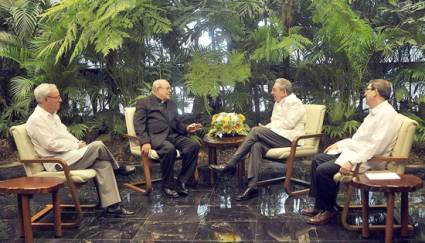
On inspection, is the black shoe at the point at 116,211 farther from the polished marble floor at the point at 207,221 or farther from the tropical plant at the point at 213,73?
the tropical plant at the point at 213,73

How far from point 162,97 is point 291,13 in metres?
2.11

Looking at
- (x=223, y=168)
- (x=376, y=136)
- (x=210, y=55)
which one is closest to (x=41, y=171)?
(x=223, y=168)

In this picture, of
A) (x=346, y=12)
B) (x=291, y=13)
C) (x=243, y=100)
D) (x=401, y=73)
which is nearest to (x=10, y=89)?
(x=243, y=100)

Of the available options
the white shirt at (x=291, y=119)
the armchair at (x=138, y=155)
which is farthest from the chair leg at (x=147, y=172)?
the white shirt at (x=291, y=119)

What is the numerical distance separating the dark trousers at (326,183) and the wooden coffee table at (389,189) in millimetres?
297

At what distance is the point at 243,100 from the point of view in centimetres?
580

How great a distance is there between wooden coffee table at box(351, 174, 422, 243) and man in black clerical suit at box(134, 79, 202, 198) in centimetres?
187

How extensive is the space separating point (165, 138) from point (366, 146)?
207 centimetres

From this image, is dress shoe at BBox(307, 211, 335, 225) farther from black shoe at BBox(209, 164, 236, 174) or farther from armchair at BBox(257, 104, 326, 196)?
black shoe at BBox(209, 164, 236, 174)

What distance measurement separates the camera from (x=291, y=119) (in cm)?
462

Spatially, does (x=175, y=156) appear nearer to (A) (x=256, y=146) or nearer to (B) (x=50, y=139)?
(A) (x=256, y=146)

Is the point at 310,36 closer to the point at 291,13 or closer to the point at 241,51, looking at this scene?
the point at 291,13

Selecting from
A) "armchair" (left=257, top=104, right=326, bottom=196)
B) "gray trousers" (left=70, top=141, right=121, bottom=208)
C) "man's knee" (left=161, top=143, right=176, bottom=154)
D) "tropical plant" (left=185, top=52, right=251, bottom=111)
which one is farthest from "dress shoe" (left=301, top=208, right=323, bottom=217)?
"tropical plant" (left=185, top=52, right=251, bottom=111)

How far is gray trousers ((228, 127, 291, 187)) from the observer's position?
4.55 m
